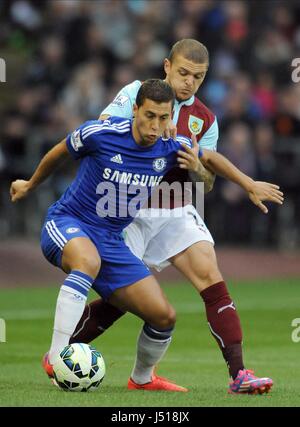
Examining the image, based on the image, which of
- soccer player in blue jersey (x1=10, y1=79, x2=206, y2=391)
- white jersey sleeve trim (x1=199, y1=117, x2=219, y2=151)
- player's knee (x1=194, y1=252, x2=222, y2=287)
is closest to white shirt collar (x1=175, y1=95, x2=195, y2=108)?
white jersey sleeve trim (x1=199, y1=117, x2=219, y2=151)

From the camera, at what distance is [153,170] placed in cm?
868

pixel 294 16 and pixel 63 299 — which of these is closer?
pixel 63 299

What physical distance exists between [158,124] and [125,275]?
1077mm

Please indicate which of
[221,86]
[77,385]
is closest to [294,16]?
[221,86]

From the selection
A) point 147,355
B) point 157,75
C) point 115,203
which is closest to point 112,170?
point 115,203

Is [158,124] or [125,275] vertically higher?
[158,124]

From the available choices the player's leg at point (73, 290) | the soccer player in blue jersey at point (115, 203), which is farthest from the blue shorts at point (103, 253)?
the player's leg at point (73, 290)

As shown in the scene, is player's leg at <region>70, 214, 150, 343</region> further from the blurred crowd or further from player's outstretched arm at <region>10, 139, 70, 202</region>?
the blurred crowd

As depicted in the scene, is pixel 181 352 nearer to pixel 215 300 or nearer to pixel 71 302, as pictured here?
pixel 215 300

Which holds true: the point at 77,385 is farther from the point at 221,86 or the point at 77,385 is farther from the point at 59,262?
the point at 221,86

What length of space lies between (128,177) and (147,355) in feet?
4.23

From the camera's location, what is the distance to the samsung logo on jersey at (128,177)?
28.2 feet

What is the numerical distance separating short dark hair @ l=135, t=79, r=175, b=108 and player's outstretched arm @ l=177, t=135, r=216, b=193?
1.29 feet

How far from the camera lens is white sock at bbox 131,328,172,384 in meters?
8.77
